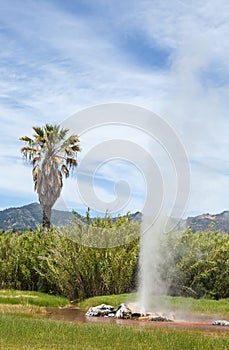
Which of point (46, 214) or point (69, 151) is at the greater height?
point (69, 151)

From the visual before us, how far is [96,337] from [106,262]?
1203cm

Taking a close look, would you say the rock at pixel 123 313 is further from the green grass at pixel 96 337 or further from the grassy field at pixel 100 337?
the green grass at pixel 96 337

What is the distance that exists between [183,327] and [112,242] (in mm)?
10045

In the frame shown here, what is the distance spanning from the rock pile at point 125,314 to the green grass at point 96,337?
300 centimetres

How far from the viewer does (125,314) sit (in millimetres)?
20234

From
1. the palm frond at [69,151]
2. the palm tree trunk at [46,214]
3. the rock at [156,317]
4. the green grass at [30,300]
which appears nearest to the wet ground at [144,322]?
the rock at [156,317]

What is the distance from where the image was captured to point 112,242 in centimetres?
2739

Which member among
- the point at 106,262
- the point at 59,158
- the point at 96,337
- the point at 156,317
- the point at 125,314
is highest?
the point at 59,158

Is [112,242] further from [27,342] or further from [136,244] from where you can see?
[27,342]

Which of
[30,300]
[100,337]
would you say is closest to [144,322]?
[100,337]

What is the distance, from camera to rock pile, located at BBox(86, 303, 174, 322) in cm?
1967

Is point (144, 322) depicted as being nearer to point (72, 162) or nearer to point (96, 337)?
point (96, 337)

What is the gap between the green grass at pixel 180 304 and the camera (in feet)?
71.5

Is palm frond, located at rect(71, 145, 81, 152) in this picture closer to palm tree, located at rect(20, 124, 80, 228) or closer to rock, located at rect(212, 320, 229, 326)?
palm tree, located at rect(20, 124, 80, 228)
